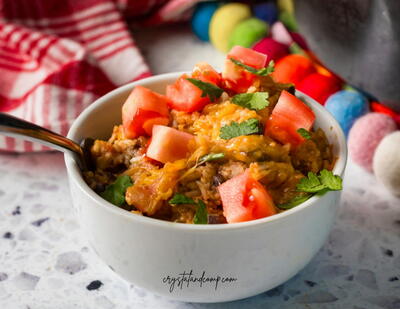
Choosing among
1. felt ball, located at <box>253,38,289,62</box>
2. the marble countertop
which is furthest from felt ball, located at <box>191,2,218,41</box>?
the marble countertop

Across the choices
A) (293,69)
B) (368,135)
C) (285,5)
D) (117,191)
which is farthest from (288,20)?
(117,191)

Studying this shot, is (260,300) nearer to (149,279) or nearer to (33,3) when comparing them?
(149,279)

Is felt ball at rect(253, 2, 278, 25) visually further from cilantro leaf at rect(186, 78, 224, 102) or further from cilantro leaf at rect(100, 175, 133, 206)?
cilantro leaf at rect(100, 175, 133, 206)

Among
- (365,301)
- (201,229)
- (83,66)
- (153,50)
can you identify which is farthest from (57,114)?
(365,301)

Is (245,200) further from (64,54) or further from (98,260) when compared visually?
(64,54)

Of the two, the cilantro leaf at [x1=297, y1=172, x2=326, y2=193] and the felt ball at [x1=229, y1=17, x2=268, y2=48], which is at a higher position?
the cilantro leaf at [x1=297, y1=172, x2=326, y2=193]

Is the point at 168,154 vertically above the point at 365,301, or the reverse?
the point at 168,154

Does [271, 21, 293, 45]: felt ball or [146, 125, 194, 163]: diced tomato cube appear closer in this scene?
[146, 125, 194, 163]: diced tomato cube
